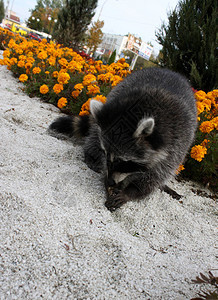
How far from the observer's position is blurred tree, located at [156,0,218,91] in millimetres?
5777

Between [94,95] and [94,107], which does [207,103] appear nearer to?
[94,95]

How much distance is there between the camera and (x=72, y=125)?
3625mm

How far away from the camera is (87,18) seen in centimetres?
1352

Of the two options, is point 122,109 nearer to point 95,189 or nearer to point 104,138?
point 104,138

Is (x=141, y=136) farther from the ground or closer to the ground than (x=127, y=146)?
farther from the ground

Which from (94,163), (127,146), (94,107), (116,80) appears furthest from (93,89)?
(127,146)

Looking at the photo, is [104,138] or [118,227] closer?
[118,227]

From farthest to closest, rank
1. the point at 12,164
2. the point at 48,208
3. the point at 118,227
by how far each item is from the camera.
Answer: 1. the point at 12,164
2. the point at 118,227
3. the point at 48,208

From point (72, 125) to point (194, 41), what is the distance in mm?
4233

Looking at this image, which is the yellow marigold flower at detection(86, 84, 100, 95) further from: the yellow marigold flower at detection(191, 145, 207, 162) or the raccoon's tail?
the yellow marigold flower at detection(191, 145, 207, 162)

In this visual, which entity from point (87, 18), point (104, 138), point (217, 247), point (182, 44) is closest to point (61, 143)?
point (104, 138)

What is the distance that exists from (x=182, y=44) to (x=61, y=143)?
4612mm

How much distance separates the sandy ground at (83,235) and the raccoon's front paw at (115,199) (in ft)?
0.21

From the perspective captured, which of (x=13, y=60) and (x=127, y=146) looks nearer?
(x=127, y=146)
